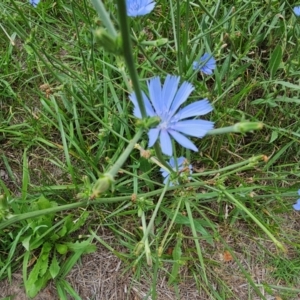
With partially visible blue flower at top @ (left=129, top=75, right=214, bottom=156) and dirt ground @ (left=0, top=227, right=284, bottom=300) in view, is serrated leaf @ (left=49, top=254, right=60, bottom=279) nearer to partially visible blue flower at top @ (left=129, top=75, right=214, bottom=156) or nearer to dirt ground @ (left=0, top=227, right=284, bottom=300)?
dirt ground @ (left=0, top=227, right=284, bottom=300)

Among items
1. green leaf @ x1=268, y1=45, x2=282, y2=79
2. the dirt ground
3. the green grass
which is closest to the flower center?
the green grass

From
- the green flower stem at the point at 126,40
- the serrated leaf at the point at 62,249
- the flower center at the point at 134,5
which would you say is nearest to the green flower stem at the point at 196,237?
the serrated leaf at the point at 62,249

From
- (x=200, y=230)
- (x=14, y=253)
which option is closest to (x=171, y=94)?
(x=200, y=230)

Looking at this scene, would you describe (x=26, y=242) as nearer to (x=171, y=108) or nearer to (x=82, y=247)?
(x=82, y=247)

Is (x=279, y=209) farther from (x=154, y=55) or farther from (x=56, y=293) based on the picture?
(x=56, y=293)

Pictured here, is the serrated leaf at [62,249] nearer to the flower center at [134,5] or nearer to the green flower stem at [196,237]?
the green flower stem at [196,237]

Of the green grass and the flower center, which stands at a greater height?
the flower center

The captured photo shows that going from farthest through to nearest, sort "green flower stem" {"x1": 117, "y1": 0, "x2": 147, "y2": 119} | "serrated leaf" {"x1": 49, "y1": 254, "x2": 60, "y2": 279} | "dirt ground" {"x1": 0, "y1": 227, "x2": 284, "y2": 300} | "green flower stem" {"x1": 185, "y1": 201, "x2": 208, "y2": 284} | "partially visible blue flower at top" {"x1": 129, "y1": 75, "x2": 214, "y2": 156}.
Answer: "dirt ground" {"x1": 0, "y1": 227, "x2": 284, "y2": 300} → "serrated leaf" {"x1": 49, "y1": 254, "x2": 60, "y2": 279} → "green flower stem" {"x1": 185, "y1": 201, "x2": 208, "y2": 284} → "partially visible blue flower at top" {"x1": 129, "y1": 75, "x2": 214, "y2": 156} → "green flower stem" {"x1": 117, "y1": 0, "x2": 147, "y2": 119}
